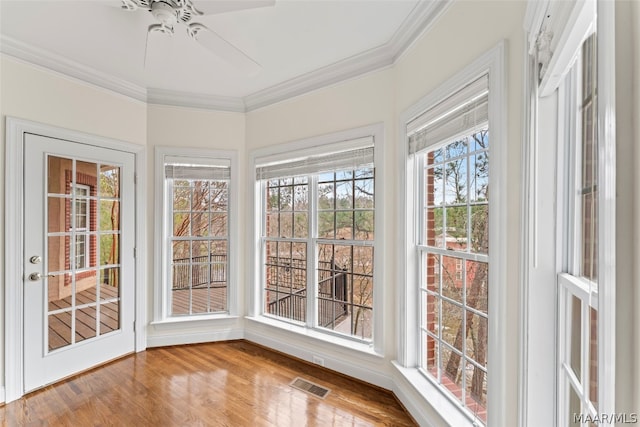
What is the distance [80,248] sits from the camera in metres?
2.69

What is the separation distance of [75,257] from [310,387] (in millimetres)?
2300

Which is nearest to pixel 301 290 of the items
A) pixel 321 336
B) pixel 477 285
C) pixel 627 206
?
pixel 321 336

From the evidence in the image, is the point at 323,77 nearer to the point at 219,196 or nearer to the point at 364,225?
the point at 364,225

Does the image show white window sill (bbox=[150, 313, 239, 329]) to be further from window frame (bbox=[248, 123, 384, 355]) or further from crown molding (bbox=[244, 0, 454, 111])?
crown molding (bbox=[244, 0, 454, 111])

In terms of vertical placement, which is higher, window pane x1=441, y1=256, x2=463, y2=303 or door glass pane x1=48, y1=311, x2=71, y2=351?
window pane x1=441, y1=256, x2=463, y2=303

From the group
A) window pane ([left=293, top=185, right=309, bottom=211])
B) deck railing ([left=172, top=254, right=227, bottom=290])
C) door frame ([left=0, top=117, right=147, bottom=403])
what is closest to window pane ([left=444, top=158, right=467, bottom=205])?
window pane ([left=293, top=185, right=309, bottom=211])

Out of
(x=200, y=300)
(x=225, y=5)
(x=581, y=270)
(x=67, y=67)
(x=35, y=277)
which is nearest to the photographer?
(x=581, y=270)

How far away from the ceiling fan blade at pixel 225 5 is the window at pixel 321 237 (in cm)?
122

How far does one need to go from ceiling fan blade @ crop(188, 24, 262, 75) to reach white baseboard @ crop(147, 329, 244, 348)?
263 cm

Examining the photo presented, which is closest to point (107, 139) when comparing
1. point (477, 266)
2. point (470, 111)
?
point (470, 111)

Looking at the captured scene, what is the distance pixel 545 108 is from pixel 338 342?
222 cm

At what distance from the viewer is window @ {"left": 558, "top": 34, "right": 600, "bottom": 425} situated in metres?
0.86

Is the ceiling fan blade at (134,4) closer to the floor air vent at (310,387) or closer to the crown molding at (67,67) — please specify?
the crown molding at (67,67)

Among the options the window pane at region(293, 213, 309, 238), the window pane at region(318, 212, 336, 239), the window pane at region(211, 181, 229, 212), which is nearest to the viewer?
the window pane at region(318, 212, 336, 239)
